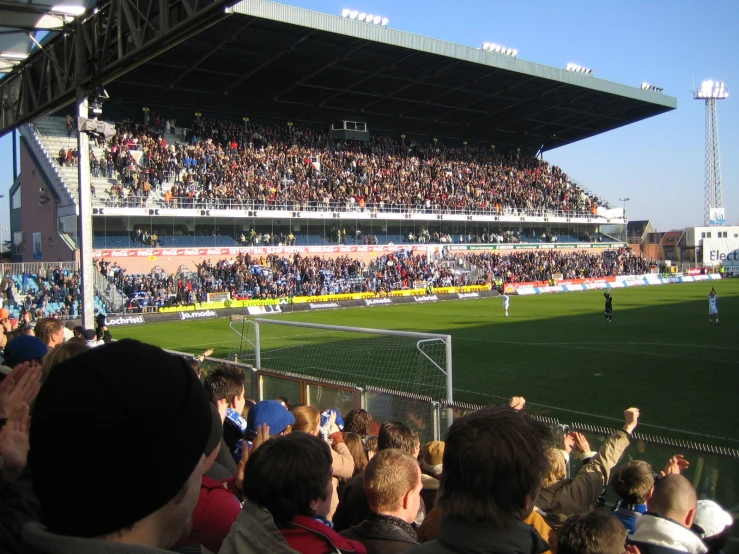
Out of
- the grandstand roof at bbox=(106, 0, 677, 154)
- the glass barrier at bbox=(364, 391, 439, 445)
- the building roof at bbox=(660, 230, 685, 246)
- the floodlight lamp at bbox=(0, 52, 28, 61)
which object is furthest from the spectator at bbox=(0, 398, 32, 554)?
the building roof at bbox=(660, 230, 685, 246)

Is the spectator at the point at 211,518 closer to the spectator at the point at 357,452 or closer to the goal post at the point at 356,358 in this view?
the spectator at the point at 357,452

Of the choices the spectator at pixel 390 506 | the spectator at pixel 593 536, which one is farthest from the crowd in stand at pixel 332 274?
the spectator at pixel 593 536

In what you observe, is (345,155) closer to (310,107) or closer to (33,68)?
(310,107)

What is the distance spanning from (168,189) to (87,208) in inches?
1220

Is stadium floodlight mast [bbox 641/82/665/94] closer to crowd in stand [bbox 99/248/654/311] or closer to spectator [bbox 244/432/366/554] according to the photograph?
crowd in stand [bbox 99/248/654/311]

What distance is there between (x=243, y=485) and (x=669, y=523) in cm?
217

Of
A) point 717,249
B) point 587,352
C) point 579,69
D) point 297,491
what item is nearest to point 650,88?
point 579,69

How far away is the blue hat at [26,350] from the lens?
15.5 feet

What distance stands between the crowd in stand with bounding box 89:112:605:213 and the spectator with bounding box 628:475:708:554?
39.3 m

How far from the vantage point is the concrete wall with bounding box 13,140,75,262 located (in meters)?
39.5

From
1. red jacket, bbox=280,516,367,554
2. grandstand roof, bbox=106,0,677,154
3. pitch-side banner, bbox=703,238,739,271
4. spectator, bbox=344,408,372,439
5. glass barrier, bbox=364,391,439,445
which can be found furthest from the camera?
pitch-side banner, bbox=703,238,739,271

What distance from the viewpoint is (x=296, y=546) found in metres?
2.47

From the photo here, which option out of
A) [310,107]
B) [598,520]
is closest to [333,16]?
[310,107]

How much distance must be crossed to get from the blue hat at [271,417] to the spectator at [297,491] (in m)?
1.73
